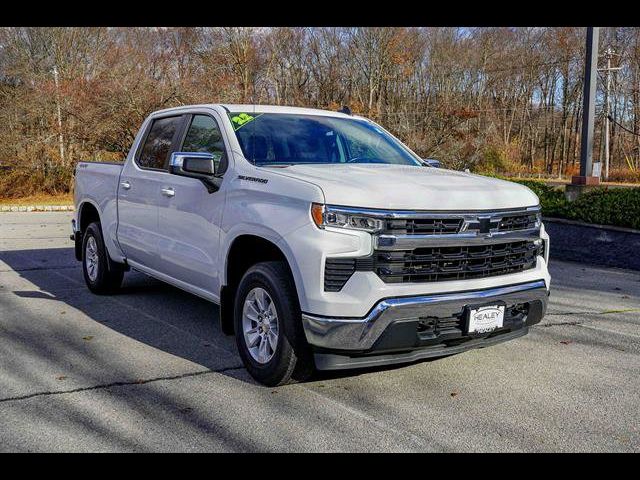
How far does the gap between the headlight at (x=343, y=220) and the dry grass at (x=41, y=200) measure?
1943cm

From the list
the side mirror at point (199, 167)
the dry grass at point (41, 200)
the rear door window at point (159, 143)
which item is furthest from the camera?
the dry grass at point (41, 200)

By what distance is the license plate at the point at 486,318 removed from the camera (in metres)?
4.05

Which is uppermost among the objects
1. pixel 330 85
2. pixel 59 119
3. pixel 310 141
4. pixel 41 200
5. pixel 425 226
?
pixel 330 85

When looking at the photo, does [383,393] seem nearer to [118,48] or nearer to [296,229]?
[296,229]

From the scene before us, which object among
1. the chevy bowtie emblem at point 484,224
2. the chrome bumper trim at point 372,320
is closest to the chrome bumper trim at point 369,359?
the chrome bumper trim at point 372,320

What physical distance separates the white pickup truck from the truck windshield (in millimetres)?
15

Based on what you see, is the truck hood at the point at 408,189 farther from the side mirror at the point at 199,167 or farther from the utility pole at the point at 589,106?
the utility pole at the point at 589,106

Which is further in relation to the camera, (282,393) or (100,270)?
(100,270)

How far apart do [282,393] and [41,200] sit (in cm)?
2092

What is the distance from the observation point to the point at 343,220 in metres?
3.90

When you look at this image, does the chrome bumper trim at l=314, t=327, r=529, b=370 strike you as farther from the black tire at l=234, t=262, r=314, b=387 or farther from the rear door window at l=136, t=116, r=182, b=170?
the rear door window at l=136, t=116, r=182, b=170

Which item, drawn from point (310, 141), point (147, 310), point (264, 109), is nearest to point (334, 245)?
point (310, 141)

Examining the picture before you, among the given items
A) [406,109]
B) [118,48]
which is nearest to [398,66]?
[406,109]

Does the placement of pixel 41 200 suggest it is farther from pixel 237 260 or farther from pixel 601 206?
pixel 237 260
